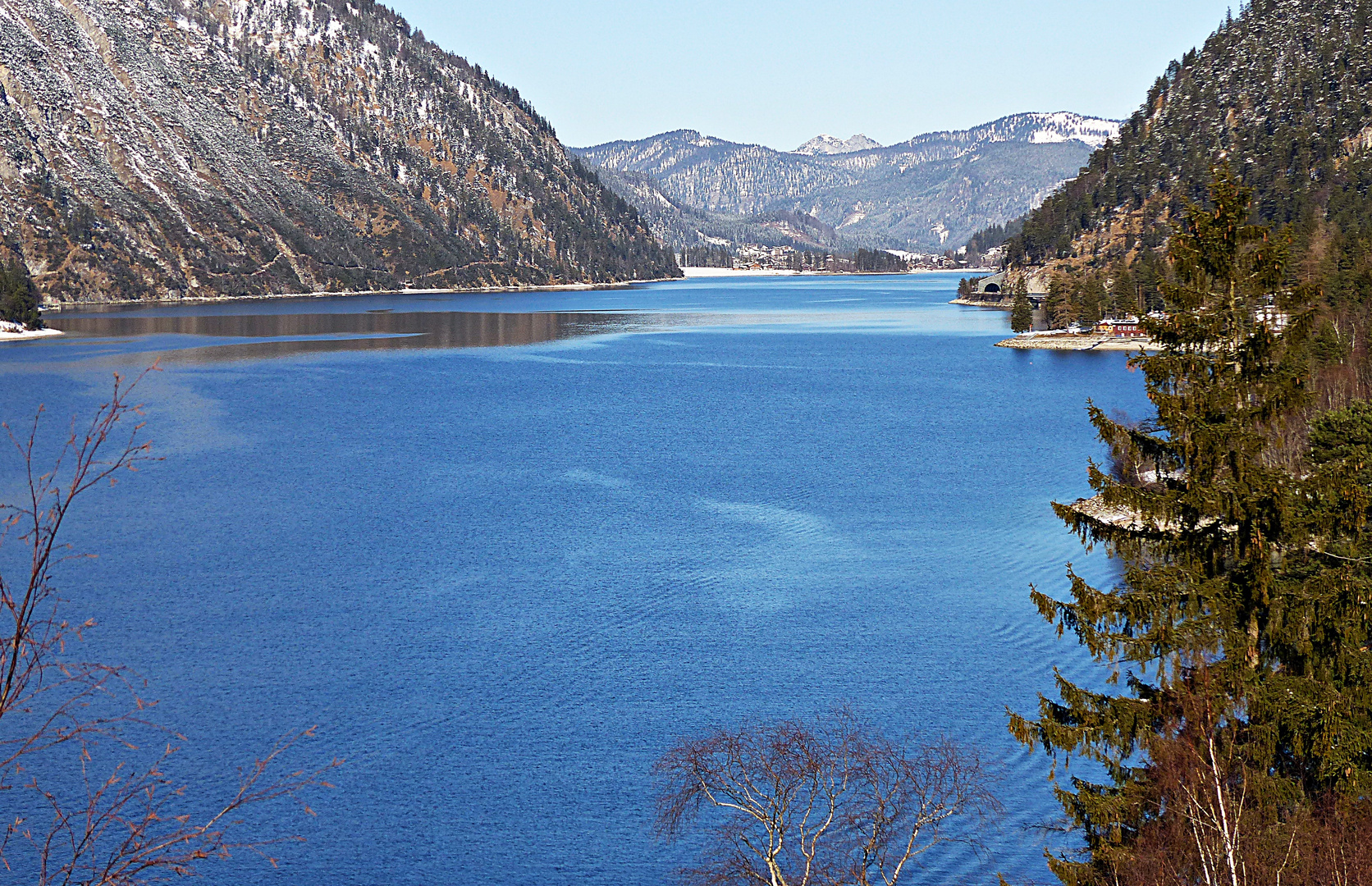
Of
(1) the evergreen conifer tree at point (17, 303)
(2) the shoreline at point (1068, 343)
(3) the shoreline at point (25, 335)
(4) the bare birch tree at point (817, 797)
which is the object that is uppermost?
(1) the evergreen conifer tree at point (17, 303)

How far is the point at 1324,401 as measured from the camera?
62906mm

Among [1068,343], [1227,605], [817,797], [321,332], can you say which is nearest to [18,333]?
[321,332]

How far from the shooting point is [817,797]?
89.7 ft

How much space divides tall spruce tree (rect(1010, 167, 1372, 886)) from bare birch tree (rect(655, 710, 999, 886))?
475 centimetres

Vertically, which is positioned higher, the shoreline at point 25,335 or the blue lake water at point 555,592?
the shoreline at point 25,335

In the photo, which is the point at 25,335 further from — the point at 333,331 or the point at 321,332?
the point at 333,331

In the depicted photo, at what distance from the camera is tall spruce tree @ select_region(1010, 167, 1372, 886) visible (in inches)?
745

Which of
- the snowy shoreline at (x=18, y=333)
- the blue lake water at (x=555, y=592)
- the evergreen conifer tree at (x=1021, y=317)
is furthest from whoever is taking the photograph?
the snowy shoreline at (x=18, y=333)

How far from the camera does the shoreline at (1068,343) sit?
139m

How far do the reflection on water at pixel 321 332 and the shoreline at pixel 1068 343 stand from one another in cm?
5959

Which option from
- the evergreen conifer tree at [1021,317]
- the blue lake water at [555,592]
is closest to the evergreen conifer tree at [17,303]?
the blue lake water at [555,592]

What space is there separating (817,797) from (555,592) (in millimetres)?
17674

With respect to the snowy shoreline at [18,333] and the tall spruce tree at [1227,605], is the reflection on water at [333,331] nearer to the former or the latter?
the snowy shoreline at [18,333]

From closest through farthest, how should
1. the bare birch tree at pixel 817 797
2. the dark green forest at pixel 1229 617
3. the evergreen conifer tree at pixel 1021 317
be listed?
1. the dark green forest at pixel 1229 617
2. the bare birch tree at pixel 817 797
3. the evergreen conifer tree at pixel 1021 317
